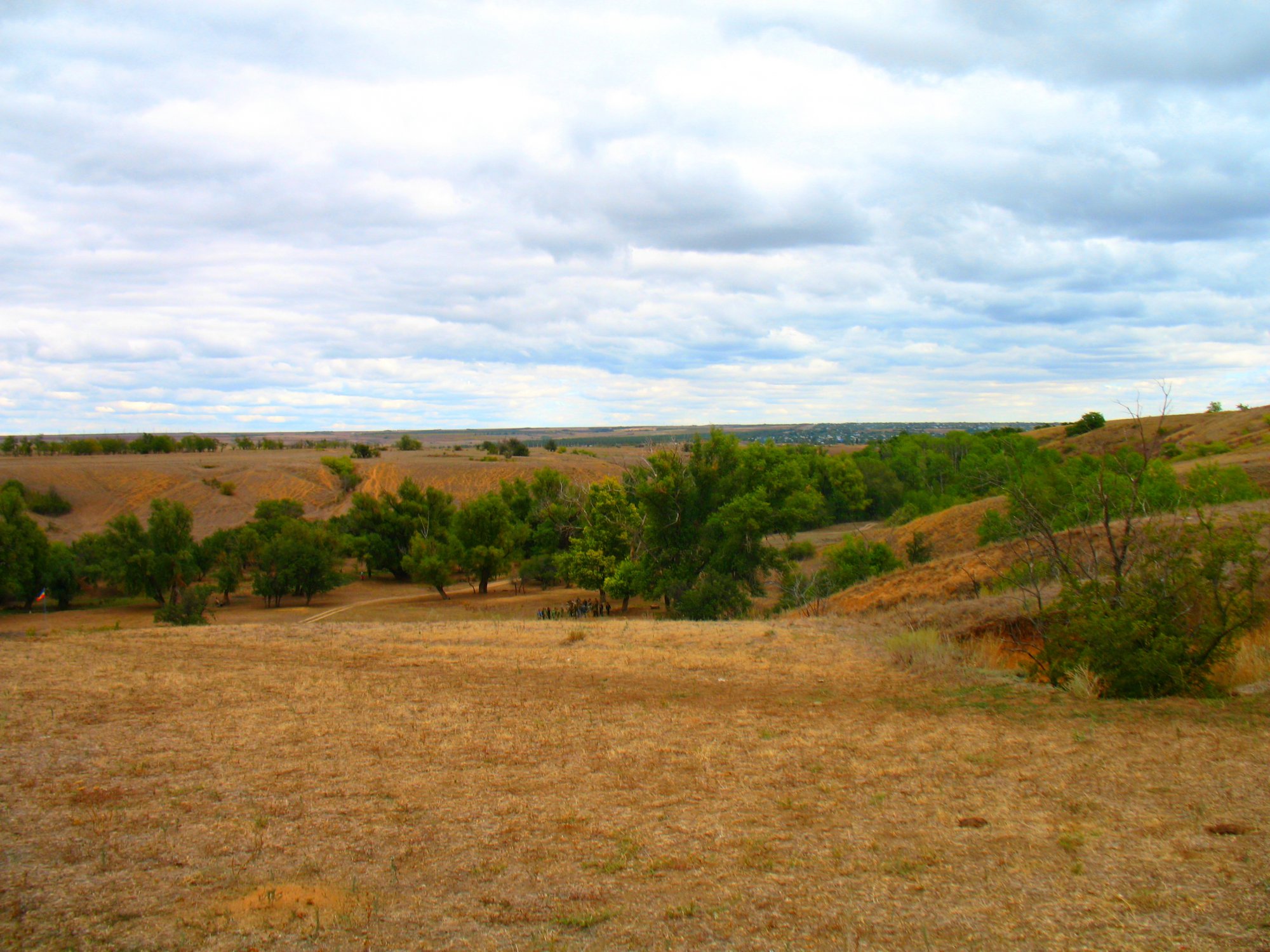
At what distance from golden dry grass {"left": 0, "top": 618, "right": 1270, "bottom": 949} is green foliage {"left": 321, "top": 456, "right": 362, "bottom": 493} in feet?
278

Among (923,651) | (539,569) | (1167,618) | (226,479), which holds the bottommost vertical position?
(539,569)

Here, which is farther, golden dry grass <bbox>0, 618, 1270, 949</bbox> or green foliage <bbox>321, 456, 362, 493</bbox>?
green foliage <bbox>321, 456, 362, 493</bbox>

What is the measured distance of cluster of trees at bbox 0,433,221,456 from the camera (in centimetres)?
11081

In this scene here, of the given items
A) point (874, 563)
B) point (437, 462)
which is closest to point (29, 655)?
point (874, 563)

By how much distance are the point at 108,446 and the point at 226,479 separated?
43679 mm

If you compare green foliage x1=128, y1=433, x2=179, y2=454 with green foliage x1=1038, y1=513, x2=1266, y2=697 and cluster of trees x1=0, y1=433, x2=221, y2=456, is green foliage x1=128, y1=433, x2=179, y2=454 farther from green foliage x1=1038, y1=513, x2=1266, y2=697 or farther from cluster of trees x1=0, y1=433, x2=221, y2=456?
green foliage x1=1038, y1=513, x2=1266, y2=697

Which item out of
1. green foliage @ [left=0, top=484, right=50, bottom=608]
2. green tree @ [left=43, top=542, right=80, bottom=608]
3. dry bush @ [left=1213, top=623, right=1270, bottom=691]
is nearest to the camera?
dry bush @ [left=1213, top=623, right=1270, bottom=691]

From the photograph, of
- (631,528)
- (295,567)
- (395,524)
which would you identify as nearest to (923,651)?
(631,528)

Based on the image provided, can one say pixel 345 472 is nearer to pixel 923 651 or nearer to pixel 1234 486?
pixel 1234 486

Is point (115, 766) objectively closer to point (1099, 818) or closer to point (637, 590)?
point (1099, 818)

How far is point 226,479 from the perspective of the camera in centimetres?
9119

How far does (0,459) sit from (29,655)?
100295mm

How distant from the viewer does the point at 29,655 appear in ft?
52.0

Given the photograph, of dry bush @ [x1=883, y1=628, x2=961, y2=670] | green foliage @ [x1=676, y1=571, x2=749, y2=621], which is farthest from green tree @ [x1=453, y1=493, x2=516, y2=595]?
dry bush @ [x1=883, y1=628, x2=961, y2=670]
